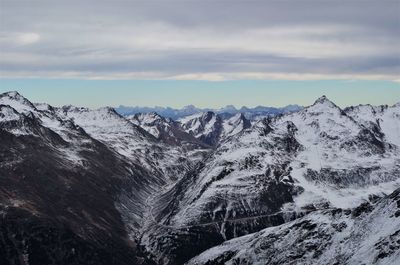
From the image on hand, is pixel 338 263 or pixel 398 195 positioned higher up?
pixel 398 195

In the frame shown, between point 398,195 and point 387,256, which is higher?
point 398,195

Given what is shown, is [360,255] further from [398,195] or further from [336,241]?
[398,195]

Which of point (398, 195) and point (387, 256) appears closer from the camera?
point (387, 256)

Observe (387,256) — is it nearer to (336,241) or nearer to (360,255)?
(360,255)

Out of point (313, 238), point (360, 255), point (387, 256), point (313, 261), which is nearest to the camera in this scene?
point (387, 256)

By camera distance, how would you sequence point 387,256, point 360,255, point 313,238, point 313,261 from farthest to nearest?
point 313,238 < point 313,261 < point 360,255 < point 387,256

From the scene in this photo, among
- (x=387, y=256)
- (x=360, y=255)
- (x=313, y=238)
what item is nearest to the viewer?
(x=387, y=256)

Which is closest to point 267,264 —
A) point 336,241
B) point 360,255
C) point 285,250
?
point 285,250

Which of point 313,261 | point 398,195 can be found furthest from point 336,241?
point 398,195

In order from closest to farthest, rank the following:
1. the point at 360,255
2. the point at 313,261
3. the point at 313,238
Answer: the point at 360,255 < the point at 313,261 < the point at 313,238
